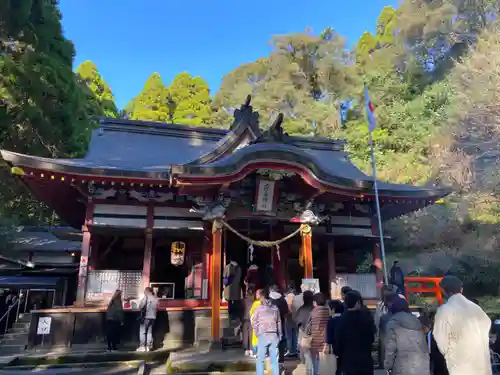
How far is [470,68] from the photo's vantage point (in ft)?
63.9

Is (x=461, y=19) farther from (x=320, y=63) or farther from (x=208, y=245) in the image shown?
(x=208, y=245)

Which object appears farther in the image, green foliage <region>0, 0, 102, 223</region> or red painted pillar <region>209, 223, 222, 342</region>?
green foliage <region>0, 0, 102, 223</region>

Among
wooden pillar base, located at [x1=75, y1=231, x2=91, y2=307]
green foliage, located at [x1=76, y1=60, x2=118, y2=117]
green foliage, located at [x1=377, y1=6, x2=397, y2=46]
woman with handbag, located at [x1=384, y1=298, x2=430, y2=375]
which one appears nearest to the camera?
woman with handbag, located at [x1=384, y1=298, x2=430, y2=375]

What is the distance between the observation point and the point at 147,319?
9016mm

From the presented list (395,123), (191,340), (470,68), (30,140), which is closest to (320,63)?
(395,123)

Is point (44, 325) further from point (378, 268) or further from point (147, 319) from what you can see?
point (378, 268)

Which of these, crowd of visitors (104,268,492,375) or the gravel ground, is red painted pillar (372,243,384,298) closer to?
crowd of visitors (104,268,492,375)

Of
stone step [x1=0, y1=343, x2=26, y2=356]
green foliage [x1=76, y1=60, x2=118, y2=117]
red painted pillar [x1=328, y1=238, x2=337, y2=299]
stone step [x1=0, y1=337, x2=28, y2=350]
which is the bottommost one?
stone step [x1=0, y1=343, x2=26, y2=356]

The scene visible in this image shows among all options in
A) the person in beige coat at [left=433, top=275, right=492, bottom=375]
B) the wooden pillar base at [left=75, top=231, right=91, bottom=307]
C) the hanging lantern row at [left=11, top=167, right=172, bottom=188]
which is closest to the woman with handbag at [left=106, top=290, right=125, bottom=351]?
the wooden pillar base at [left=75, top=231, right=91, bottom=307]

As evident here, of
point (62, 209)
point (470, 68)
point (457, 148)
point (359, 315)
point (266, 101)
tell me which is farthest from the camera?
point (266, 101)

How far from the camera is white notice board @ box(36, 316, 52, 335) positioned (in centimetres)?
909

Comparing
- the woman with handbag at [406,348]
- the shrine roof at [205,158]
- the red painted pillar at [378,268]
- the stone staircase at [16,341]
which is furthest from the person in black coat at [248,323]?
the stone staircase at [16,341]

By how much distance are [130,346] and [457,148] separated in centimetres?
1904

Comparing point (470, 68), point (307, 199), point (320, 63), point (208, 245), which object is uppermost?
point (320, 63)
